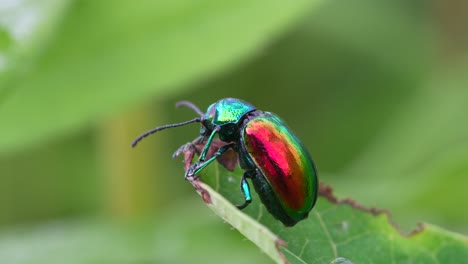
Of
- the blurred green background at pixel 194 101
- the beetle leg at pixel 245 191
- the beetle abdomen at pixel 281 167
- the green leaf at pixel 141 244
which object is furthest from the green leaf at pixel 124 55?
the beetle leg at pixel 245 191

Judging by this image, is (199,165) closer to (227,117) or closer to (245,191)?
(245,191)

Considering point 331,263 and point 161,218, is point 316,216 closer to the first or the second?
point 331,263

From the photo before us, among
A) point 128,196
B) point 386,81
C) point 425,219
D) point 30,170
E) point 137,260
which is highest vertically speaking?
point 30,170

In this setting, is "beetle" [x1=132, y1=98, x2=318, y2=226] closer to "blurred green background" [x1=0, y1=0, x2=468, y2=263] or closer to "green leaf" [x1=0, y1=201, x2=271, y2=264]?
"blurred green background" [x1=0, y1=0, x2=468, y2=263]

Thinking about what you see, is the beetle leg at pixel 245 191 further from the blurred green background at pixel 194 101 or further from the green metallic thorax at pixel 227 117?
the blurred green background at pixel 194 101

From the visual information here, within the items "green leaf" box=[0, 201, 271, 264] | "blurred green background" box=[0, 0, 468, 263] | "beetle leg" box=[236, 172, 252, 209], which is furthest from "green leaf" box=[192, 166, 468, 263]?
"green leaf" box=[0, 201, 271, 264]

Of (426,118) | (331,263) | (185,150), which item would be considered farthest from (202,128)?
(426,118)
